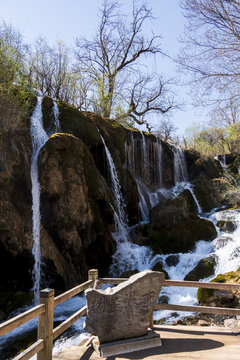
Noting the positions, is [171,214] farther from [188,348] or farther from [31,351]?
[31,351]

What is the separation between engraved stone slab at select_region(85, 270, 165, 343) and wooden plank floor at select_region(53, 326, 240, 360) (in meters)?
0.28

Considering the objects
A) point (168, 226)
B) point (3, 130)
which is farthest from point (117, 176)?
point (3, 130)

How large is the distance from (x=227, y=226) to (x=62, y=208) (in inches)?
317

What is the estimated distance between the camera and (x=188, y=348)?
12.9 feet

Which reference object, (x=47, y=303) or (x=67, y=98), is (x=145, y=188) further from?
(x=47, y=303)

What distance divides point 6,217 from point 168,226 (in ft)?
25.7

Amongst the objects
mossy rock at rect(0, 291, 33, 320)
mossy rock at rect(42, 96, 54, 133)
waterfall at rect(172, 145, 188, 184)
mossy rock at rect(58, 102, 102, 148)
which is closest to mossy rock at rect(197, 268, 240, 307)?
mossy rock at rect(0, 291, 33, 320)

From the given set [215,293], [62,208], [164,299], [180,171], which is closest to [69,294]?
[215,293]

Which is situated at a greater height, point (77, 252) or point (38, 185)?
point (38, 185)

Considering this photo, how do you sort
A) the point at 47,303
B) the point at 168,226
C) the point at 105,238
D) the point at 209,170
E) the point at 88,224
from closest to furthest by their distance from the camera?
the point at 47,303 → the point at 88,224 → the point at 105,238 → the point at 168,226 → the point at 209,170

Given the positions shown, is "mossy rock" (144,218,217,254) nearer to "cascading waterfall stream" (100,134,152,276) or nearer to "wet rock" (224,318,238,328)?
Result: "cascading waterfall stream" (100,134,152,276)

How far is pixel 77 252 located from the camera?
10.9 metres

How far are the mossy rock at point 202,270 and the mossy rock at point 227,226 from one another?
288cm

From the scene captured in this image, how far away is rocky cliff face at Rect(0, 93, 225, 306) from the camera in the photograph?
938cm
